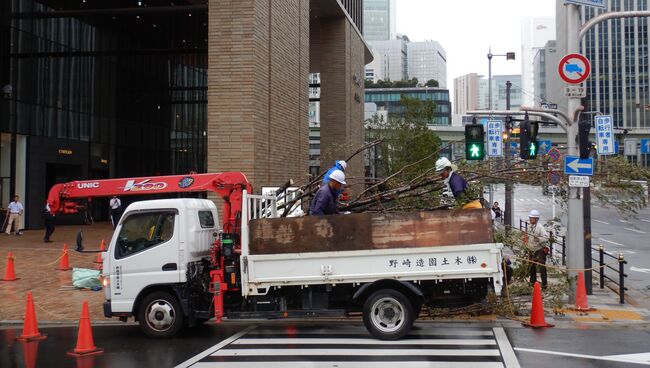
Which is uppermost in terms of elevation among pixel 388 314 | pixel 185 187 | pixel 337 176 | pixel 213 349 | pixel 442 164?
pixel 442 164

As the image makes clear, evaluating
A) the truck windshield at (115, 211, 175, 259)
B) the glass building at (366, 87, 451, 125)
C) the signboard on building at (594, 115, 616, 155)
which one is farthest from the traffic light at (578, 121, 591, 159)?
the glass building at (366, 87, 451, 125)

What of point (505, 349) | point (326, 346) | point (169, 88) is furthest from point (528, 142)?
point (169, 88)

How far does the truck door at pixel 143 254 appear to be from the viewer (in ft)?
30.2

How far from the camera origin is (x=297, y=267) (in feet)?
28.6

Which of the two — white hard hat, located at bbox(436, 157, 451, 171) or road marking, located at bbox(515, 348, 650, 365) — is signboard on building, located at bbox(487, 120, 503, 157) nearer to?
white hard hat, located at bbox(436, 157, 451, 171)

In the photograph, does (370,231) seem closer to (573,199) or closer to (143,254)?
(143,254)

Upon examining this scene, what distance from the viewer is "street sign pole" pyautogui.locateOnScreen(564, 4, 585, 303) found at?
1165 centimetres

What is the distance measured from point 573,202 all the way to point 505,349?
15.5 ft

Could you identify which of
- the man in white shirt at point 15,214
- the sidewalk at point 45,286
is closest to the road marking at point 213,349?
the sidewalk at point 45,286

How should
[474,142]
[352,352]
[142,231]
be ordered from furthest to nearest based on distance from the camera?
[474,142] < [142,231] < [352,352]

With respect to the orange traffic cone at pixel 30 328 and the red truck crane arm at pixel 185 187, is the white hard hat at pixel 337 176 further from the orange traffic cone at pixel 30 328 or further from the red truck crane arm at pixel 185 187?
the orange traffic cone at pixel 30 328

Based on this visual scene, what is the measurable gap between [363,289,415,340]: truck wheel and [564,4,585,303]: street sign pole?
179 inches

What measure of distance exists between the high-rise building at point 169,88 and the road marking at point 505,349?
7.90 m

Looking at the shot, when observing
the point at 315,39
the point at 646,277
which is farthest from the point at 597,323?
the point at 315,39
